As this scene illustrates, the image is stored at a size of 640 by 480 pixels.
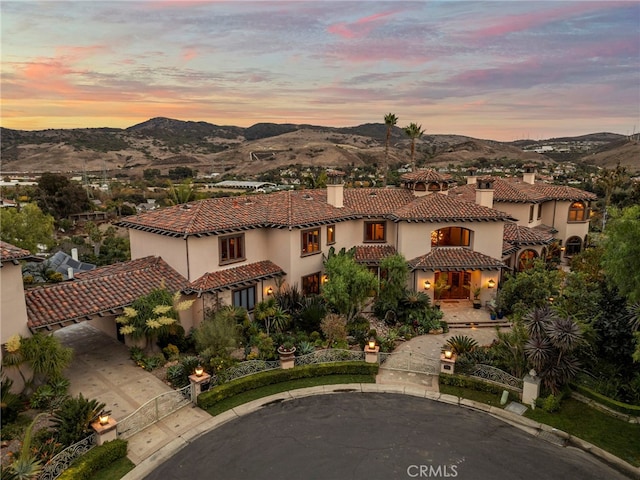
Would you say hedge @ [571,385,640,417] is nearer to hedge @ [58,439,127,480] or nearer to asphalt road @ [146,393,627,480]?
asphalt road @ [146,393,627,480]

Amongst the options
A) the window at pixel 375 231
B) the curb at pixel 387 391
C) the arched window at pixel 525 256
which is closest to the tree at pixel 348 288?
the curb at pixel 387 391

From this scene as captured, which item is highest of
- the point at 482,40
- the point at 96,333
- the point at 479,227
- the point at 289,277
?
the point at 482,40

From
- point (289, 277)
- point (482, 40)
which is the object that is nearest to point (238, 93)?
point (482, 40)

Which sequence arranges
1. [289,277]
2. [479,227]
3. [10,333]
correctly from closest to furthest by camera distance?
[10,333]
[289,277]
[479,227]

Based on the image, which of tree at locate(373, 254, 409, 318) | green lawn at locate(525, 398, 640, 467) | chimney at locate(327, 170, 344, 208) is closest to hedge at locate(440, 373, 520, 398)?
green lawn at locate(525, 398, 640, 467)

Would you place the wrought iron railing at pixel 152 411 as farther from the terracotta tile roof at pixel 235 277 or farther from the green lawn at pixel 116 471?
the terracotta tile roof at pixel 235 277

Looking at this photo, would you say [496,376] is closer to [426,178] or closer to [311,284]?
[311,284]

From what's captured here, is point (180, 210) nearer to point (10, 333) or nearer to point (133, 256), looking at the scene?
point (133, 256)
